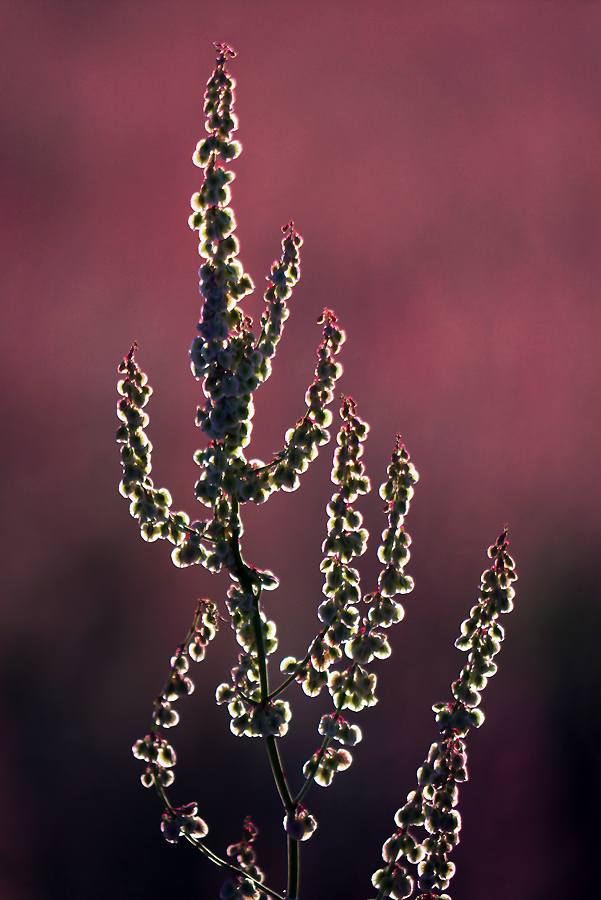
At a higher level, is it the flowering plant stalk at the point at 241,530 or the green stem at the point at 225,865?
the flowering plant stalk at the point at 241,530

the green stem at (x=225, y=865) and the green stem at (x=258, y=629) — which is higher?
the green stem at (x=258, y=629)

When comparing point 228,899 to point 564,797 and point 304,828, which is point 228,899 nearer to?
point 304,828

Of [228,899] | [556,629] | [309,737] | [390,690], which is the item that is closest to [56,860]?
[309,737]

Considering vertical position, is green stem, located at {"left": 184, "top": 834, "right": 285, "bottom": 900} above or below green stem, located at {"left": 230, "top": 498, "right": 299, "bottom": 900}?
below

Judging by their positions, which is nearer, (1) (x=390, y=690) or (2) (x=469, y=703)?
(2) (x=469, y=703)

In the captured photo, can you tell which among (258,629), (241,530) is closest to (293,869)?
(258,629)

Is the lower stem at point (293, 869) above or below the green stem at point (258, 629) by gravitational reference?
below

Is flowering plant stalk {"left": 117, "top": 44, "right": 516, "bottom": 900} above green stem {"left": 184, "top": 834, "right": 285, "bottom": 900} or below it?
above

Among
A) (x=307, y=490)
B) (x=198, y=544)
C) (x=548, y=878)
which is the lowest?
(x=548, y=878)
